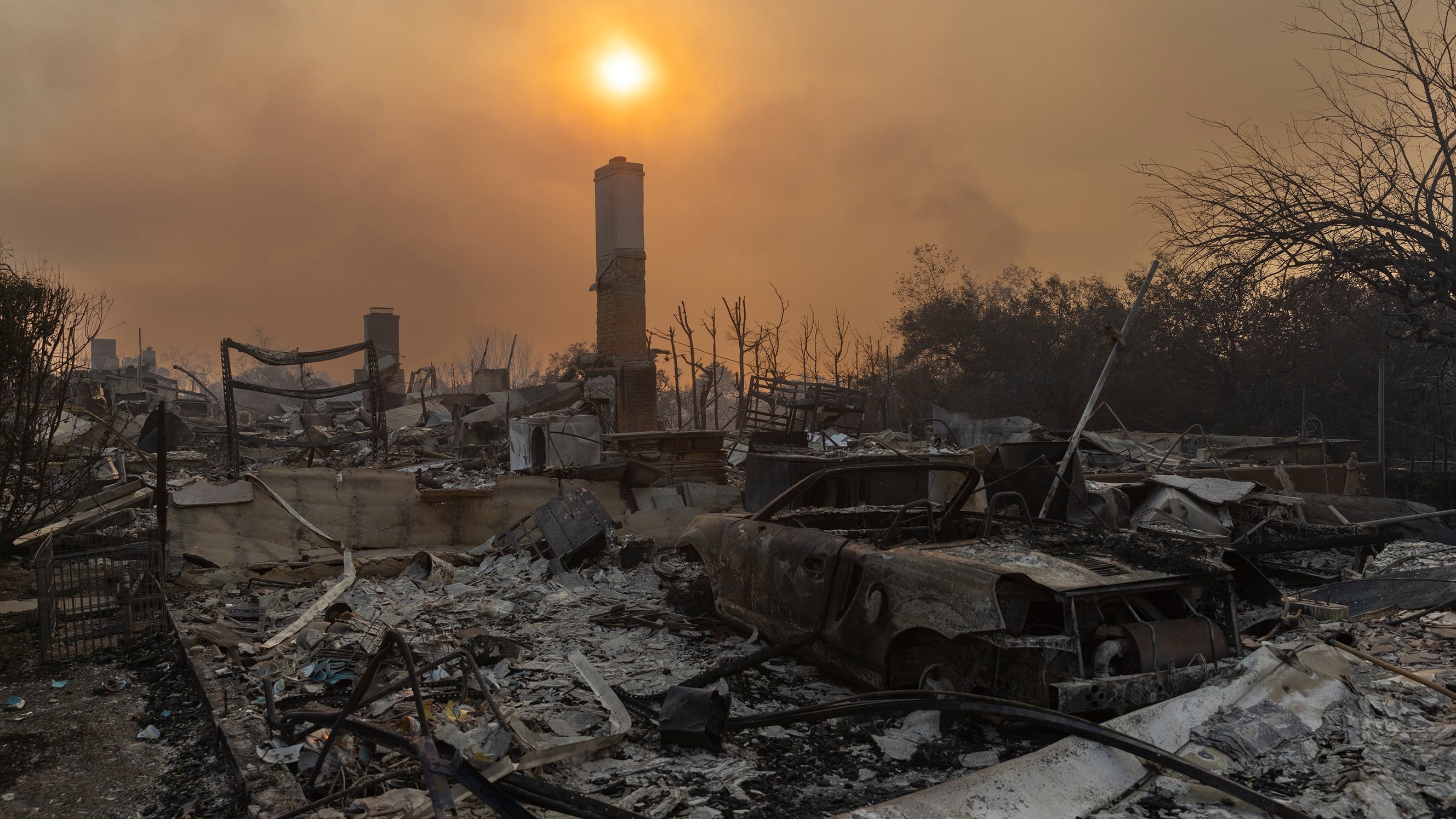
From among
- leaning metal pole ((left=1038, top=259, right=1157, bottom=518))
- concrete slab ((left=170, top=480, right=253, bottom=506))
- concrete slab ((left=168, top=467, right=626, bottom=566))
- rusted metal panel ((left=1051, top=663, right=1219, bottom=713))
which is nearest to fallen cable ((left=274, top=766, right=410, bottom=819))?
rusted metal panel ((left=1051, top=663, right=1219, bottom=713))

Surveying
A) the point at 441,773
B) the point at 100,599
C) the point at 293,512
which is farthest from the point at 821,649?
the point at 293,512

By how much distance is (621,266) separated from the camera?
20328mm

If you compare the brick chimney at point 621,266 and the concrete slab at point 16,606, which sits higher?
the brick chimney at point 621,266

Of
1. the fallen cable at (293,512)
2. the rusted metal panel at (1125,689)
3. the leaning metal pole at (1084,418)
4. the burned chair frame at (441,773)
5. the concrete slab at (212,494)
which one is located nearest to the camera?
the burned chair frame at (441,773)

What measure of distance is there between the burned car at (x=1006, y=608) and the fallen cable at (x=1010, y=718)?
193 millimetres

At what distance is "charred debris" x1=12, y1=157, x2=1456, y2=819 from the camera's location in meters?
3.38

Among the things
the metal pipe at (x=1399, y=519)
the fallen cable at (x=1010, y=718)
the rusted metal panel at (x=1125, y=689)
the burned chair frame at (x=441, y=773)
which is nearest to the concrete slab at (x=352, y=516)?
the burned chair frame at (x=441, y=773)

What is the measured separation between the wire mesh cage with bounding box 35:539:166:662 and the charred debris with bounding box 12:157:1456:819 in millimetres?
40

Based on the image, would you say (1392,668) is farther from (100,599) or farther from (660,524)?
(100,599)

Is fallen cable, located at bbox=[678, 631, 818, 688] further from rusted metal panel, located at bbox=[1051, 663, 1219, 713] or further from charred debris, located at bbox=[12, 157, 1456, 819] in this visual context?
rusted metal panel, located at bbox=[1051, 663, 1219, 713]

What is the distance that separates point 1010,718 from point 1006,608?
48cm

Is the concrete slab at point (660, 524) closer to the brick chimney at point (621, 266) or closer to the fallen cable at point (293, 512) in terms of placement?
the fallen cable at point (293, 512)

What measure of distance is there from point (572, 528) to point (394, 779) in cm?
557

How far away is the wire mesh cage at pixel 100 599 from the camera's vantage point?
5.93 m
